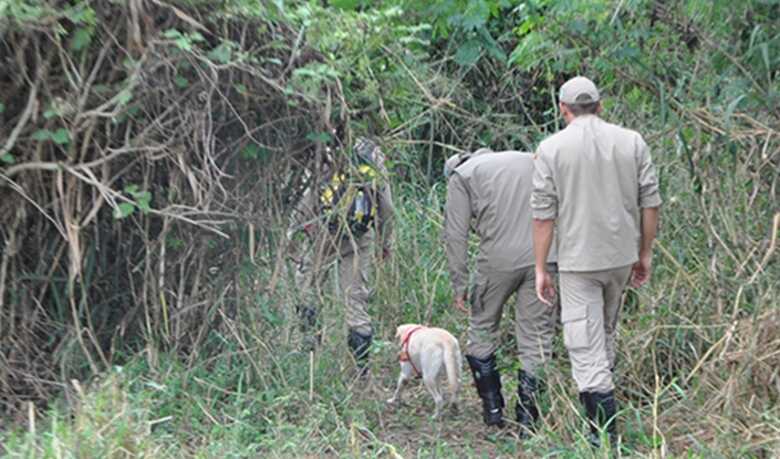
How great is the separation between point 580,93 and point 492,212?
1050 millimetres

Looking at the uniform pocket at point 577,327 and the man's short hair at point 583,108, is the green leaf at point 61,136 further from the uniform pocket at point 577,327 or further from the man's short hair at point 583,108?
the uniform pocket at point 577,327

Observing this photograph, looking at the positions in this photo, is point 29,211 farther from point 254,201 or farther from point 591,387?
point 591,387

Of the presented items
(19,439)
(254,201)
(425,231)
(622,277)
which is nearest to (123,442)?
(19,439)

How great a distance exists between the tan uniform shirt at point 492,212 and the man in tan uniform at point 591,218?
0.63m

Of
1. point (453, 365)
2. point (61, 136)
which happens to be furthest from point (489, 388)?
point (61, 136)

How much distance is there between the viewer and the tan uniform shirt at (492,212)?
741 cm

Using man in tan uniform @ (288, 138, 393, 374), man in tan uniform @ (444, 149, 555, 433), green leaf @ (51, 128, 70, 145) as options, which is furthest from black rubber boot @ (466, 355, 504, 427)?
green leaf @ (51, 128, 70, 145)

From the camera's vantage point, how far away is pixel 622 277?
6.71 meters

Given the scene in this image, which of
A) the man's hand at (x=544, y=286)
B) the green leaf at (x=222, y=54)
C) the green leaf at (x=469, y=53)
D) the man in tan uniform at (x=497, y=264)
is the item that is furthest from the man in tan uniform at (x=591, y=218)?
the green leaf at (x=469, y=53)

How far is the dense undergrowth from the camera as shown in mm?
6535

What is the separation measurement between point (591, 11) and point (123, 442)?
3743 mm

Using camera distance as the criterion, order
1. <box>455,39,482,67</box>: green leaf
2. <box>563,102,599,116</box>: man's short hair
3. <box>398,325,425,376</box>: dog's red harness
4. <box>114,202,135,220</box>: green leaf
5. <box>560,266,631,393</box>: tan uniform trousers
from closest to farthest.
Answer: <box>114,202,135,220</box>: green leaf → <box>560,266,631,393</box>: tan uniform trousers → <box>563,102,599,116</box>: man's short hair → <box>398,325,425,376</box>: dog's red harness → <box>455,39,482,67</box>: green leaf

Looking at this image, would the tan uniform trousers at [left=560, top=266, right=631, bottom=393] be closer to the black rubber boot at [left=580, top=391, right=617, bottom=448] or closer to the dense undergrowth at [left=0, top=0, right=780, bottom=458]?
the black rubber boot at [left=580, top=391, right=617, bottom=448]

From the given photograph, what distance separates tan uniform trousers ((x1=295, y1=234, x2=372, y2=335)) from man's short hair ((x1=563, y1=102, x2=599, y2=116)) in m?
1.48
